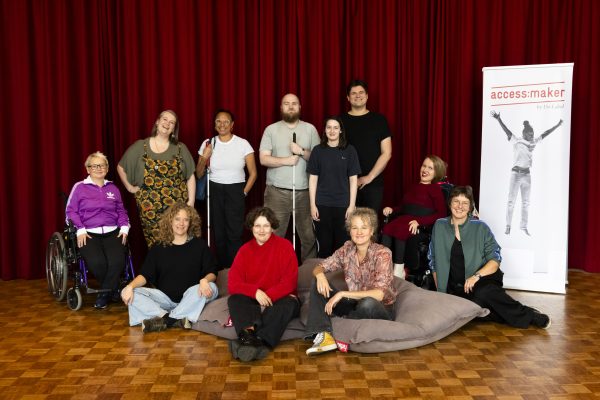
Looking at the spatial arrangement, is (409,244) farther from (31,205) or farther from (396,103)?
(31,205)

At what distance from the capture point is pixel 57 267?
421 centimetres

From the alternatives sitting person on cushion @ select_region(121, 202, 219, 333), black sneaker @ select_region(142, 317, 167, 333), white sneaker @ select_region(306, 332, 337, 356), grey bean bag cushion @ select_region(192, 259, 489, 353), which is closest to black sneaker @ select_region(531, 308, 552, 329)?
grey bean bag cushion @ select_region(192, 259, 489, 353)

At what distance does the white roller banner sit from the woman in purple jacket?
9.11 feet

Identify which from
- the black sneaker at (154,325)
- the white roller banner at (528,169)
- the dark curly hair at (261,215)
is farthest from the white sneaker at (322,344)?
the white roller banner at (528,169)

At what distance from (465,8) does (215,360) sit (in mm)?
3677

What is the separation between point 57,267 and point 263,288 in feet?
5.33

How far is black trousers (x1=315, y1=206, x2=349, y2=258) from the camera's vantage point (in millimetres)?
4391

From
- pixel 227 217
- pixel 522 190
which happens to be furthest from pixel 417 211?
pixel 227 217

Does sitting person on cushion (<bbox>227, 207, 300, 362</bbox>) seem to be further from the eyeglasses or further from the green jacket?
the eyeglasses

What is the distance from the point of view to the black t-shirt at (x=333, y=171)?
4375 mm

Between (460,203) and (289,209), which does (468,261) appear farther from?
(289,209)

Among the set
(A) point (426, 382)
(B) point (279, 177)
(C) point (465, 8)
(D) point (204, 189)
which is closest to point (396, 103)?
(C) point (465, 8)

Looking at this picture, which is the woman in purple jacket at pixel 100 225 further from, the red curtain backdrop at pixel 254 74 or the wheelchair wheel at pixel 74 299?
the red curtain backdrop at pixel 254 74

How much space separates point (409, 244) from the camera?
4.24 m
